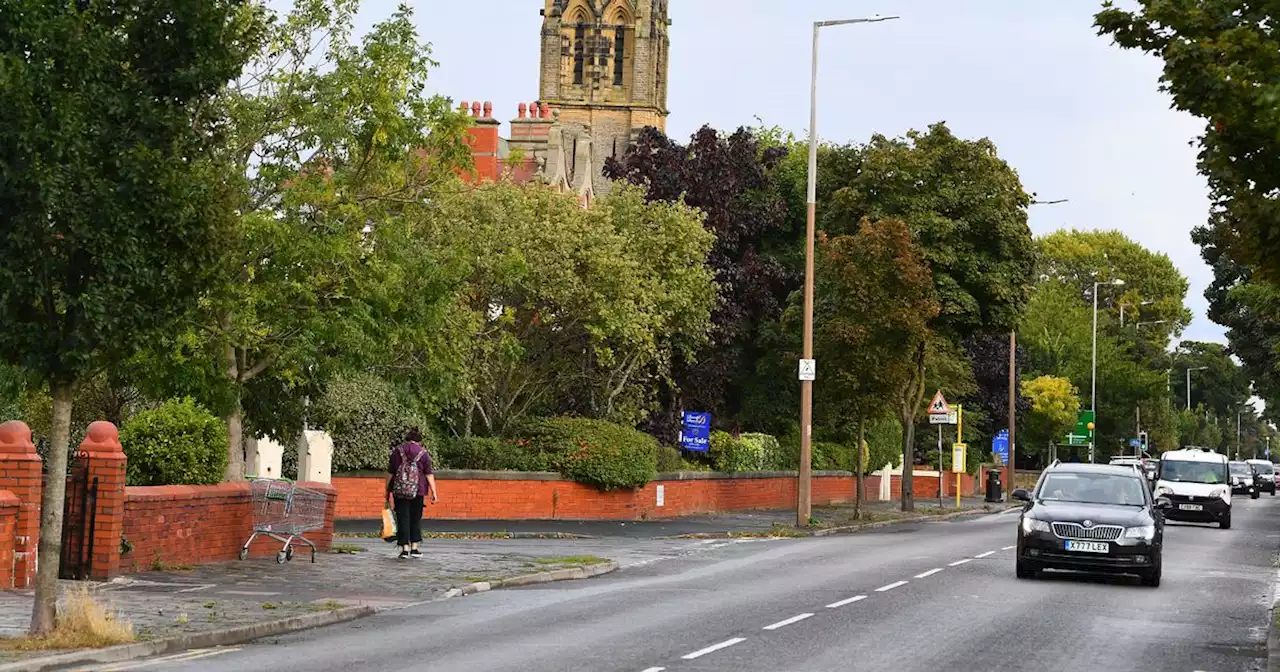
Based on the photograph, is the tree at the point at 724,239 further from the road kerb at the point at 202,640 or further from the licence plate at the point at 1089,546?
the road kerb at the point at 202,640

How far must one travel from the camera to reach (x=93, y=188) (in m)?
13.8

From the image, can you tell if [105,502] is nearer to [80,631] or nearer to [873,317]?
[80,631]

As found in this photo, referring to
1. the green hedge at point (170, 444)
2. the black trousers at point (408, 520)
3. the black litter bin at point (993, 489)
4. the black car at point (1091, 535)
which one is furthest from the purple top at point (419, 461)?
the black litter bin at point (993, 489)

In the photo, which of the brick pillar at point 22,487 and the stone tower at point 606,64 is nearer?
the brick pillar at point 22,487

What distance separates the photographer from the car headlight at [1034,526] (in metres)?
24.0

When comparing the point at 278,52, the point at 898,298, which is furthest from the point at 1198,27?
the point at 898,298

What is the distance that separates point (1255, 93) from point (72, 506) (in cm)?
1217

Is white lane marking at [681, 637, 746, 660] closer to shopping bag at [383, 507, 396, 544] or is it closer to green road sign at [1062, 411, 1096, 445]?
shopping bag at [383, 507, 396, 544]

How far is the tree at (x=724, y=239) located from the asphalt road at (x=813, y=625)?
24.0 meters

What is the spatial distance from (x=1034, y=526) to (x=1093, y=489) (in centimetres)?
153

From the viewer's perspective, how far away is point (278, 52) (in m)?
25.2

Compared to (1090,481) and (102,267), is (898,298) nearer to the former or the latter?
(1090,481)

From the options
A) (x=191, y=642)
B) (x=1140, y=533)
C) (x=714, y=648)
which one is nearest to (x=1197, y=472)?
(x=1140, y=533)

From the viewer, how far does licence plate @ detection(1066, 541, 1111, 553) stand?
77.8 feet
